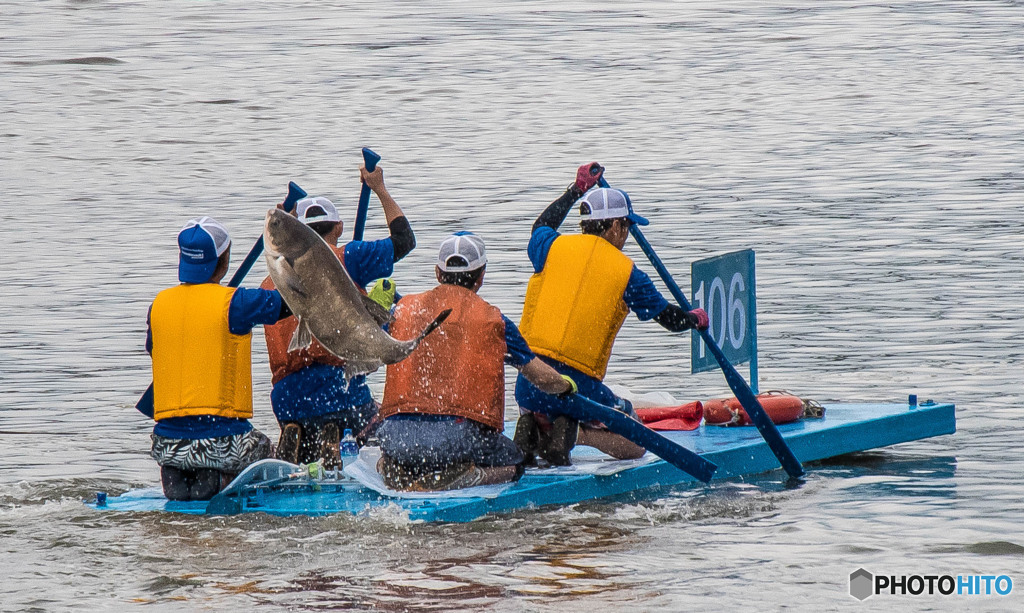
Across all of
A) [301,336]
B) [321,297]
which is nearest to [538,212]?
[301,336]

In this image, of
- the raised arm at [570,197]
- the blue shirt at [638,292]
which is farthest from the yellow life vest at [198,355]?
the raised arm at [570,197]

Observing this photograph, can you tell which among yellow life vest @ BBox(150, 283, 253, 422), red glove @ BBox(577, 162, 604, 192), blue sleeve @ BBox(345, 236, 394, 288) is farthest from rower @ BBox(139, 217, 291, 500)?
red glove @ BBox(577, 162, 604, 192)

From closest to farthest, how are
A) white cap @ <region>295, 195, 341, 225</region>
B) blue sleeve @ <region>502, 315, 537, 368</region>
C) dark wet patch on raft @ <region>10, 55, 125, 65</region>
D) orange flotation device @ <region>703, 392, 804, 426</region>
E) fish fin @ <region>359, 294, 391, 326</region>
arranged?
fish fin @ <region>359, 294, 391, 326</region>, blue sleeve @ <region>502, 315, 537, 368</region>, white cap @ <region>295, 195, 341, 225</region>, orange flotation device @ <region>703, 392, 804, 426</region>, dark wet patch on raft @ <region>10, 55, 125, 65</region>

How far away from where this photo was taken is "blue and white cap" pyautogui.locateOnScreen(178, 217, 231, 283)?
25.8ft

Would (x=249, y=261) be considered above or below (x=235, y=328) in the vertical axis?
above

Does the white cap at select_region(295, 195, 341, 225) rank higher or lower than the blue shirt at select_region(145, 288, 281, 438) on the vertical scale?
higher

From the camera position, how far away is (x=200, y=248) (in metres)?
7.87

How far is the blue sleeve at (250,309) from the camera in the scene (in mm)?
7605

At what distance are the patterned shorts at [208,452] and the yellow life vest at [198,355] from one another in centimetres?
15

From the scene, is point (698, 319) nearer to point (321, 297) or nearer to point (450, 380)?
point (450, 380)

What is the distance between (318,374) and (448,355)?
1008 mm

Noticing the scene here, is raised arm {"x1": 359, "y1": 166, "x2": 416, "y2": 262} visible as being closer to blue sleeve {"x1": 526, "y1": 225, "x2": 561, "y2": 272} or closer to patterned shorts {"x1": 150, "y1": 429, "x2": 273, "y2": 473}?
blue sleeve {"x1": 526, "y1": 225, "x2": 561, "y2": 272}

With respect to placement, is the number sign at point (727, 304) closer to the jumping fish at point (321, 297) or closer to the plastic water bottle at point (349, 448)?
the plastic water bottle at point (349, 448)

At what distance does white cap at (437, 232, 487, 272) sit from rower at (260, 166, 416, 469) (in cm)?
53
